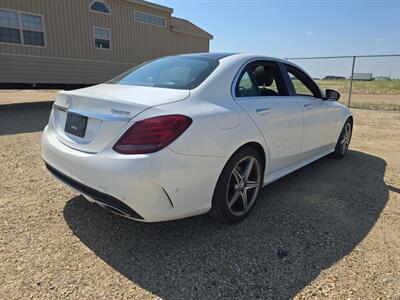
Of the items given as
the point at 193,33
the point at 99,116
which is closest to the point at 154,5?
the point at 193,33

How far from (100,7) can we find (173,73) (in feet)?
42.6

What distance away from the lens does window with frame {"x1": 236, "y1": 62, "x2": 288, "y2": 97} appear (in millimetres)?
2928

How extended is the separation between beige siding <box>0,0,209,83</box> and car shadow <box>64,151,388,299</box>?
37.3 ft

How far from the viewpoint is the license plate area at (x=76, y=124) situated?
2.41 metres

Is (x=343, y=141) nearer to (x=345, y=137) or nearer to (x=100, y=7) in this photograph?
(x=345, y=137)

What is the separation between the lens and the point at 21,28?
38.0 feet

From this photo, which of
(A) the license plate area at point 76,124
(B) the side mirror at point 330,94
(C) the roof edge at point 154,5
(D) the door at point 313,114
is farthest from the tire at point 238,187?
(C) the roof edge at point 154,5

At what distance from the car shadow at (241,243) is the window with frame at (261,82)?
120 centimetres

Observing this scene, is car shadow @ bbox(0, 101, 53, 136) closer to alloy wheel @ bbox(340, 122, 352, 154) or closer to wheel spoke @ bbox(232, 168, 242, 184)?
wheel spoke @ bbox(232, 168, 242, 184)

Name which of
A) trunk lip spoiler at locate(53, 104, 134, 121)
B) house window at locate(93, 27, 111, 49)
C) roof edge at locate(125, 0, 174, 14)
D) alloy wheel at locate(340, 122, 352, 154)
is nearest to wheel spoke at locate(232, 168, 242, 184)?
trunk lip spoiler at locate(53, 104, 134, 121)

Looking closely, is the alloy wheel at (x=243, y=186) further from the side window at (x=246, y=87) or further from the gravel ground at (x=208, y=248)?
the side window at (x=246, y=87)

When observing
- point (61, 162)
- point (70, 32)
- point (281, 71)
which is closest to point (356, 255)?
point (281, 71)

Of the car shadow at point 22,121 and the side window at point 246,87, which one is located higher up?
the side window at point 246,87

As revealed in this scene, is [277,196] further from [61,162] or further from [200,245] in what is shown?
[61,162]
